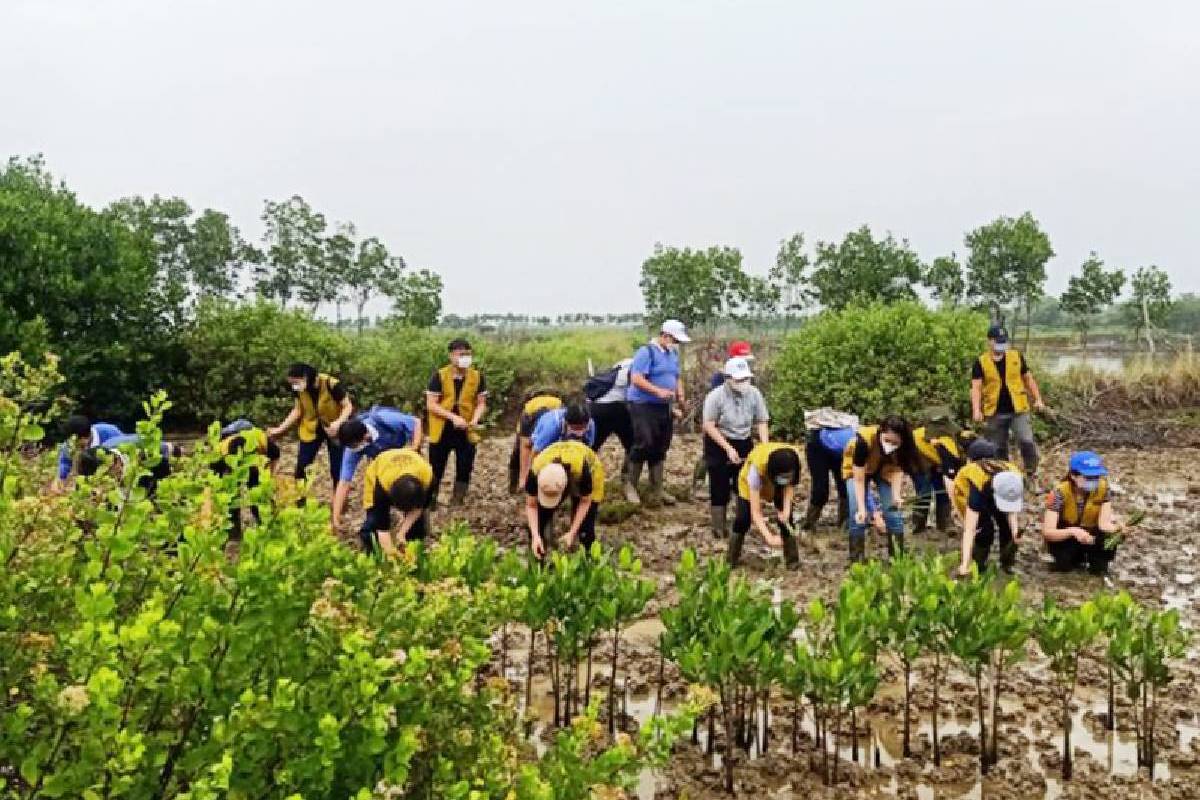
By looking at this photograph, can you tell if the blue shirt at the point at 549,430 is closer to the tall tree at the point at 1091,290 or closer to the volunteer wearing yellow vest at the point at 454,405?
the volunteer wearing yellow vest at the point at 454,405

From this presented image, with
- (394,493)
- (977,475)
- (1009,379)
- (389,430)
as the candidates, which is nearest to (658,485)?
(389,430)

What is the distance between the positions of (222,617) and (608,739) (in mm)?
2900

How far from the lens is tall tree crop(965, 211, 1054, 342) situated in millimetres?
21906

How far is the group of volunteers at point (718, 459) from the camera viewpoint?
654cm

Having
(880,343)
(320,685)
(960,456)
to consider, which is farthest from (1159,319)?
(320,685)

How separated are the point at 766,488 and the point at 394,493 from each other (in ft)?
8.59

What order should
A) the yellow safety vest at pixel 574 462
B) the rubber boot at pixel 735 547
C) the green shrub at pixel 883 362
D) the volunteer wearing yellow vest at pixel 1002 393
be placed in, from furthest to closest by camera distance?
the green shrub at pixel 883 362 < the volunteer wearing yellow vest at pixel 1002 393 < the rubber boot at pixel 735 547 < the yellow safety vest at pixel 574 462

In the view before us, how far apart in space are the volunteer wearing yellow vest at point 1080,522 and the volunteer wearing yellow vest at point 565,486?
3355 mm

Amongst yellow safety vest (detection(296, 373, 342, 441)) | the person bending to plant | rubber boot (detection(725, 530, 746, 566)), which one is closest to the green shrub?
rubber boot (detection(725, 530, 746, 566))

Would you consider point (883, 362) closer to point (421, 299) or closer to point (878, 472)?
point (878, 472)

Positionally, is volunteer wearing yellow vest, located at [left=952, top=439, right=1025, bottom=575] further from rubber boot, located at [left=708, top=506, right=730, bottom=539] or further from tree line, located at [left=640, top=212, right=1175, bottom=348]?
tree line, located at [left=640, top=212, right=1175, bottom=348]

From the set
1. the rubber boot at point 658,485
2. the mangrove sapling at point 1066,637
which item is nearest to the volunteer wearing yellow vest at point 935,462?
the rubber boot at point 658,485

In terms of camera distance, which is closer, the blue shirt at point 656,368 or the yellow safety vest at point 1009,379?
the blue shirt at point 656,368

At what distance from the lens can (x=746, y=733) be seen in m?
4.66
